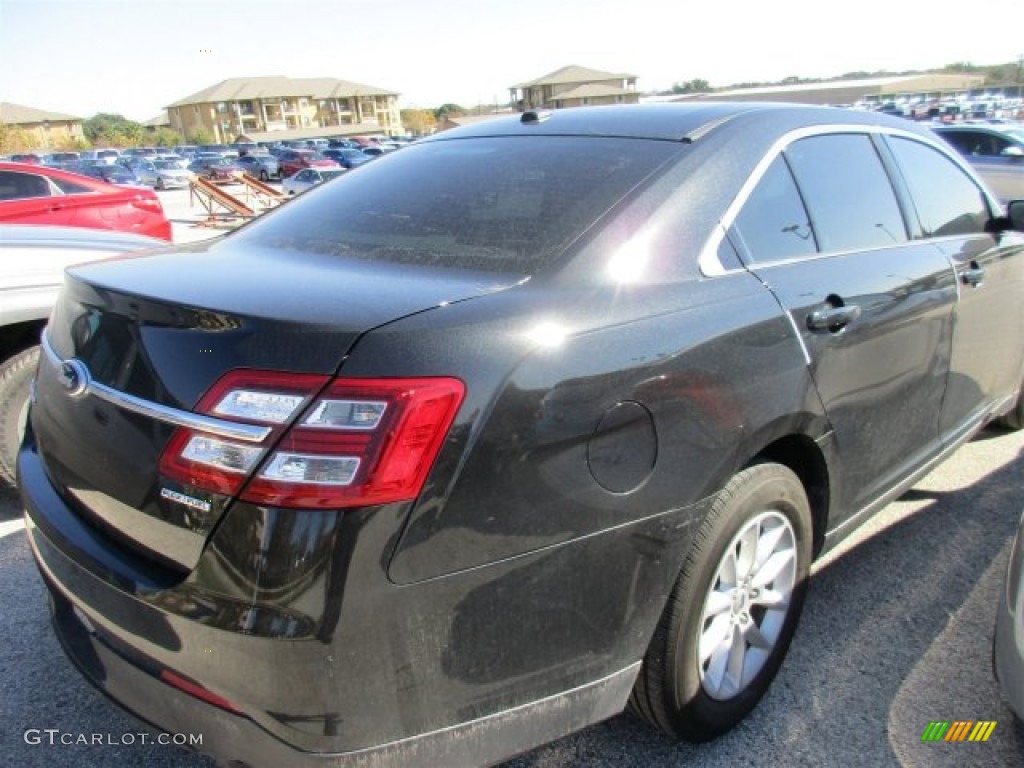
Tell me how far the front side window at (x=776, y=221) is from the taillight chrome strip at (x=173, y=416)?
4.57ft

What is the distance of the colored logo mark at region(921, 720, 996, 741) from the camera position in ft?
7.16

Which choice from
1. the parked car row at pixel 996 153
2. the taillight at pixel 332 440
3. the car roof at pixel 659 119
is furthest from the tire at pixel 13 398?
the parked car row at pixel 996 153

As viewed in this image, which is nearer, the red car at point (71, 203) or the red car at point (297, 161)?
the red car at point (71, 203)

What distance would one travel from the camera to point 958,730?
2213 millimetres

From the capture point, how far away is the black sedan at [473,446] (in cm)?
141

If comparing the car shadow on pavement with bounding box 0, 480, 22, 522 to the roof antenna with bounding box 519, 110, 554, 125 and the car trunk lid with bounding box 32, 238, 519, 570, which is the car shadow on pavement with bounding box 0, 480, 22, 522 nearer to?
the car trunk lid with bounding box 32, 238, 519, 570

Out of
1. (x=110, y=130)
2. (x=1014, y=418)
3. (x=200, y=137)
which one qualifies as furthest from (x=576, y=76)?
(x=1014, y=418)

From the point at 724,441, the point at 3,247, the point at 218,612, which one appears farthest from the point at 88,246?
the point at 724,441

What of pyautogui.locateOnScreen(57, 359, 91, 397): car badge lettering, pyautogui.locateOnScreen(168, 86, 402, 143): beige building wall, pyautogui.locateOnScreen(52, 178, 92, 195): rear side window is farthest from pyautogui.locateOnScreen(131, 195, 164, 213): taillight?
pyautogui.locateOnScreen(168, 86, 402, 143): beige building wall

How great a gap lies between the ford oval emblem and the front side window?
167cm

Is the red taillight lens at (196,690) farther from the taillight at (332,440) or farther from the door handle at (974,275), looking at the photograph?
the door handle at (974,275)

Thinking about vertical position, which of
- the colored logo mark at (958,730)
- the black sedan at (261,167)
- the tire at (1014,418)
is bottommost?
the black sedan at (261,167)

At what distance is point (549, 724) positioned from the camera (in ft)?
5.54

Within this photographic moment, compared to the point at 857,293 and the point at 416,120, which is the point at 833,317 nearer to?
the point at 857,293
